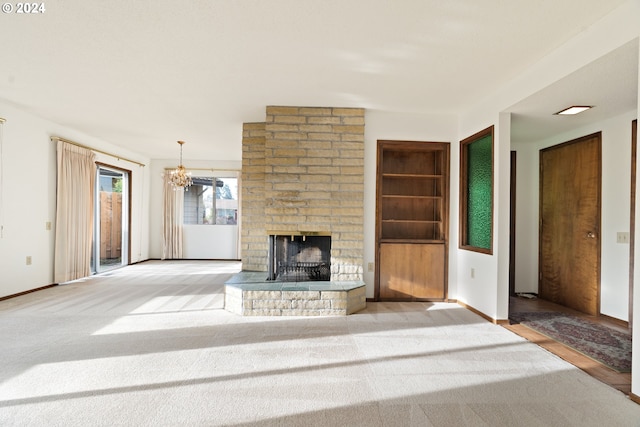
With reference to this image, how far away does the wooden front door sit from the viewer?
417cm

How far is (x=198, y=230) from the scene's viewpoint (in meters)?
8.61

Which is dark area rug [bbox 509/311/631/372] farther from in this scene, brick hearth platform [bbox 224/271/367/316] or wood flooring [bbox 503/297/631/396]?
brick hearth platform [bbox 224/271/367/316]

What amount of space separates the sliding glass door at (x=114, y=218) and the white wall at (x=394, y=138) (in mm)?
5470

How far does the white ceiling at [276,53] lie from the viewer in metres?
2.37

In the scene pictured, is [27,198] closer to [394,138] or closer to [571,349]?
[394,138]

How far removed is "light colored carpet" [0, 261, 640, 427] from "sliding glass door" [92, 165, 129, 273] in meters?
3.69

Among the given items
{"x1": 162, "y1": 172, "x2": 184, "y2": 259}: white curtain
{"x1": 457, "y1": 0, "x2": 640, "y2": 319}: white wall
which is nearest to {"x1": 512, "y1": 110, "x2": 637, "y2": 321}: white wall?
{"x1": 457, "y1": 0, "x2": 640, "y2": 319}: white wall

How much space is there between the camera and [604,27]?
94.0 inches

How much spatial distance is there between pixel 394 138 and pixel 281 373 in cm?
328

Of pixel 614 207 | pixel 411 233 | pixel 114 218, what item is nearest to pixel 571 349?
pixel 614 207

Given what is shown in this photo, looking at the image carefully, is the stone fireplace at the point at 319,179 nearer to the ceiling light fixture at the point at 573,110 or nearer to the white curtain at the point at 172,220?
the ceiling light fixture at the point at 573,110

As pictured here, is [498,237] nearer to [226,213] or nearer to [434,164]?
[434,164]

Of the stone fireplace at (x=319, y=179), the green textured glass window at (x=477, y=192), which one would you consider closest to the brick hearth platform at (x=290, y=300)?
the stone fireplace at (x=319, y=179)

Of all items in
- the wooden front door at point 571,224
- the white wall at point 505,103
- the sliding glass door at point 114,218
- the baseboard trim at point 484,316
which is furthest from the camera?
the sliding glass door at point 114,218
